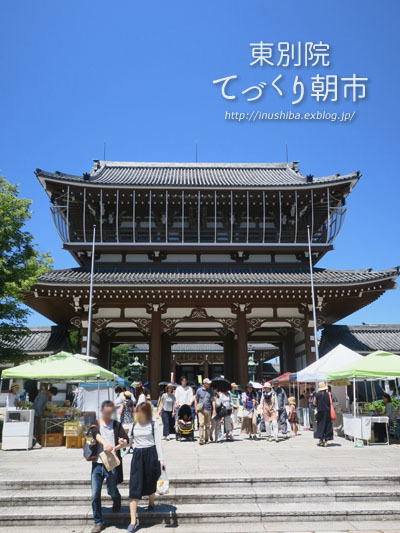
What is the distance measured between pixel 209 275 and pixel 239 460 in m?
12.4

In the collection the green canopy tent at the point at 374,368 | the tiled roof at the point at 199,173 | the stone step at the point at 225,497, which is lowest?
the stone step at the point at 225,497

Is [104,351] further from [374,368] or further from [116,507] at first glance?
[116,507]

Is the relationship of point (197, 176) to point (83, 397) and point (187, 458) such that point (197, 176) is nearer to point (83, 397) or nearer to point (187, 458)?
point (83, 397)

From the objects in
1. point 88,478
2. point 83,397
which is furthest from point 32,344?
point 88,478

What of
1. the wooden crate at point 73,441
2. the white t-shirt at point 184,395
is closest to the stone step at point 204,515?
the wooden crate at point 73,441

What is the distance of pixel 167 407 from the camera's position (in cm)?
1438

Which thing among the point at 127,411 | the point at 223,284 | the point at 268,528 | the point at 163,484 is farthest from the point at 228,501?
the point at 223,284

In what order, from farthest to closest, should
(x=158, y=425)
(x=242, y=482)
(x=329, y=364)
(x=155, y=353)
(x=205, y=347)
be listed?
(x=205, y=347), (x=155, y=353), (x=329, y=364), (x=242, y=482), (x=158, y=425)

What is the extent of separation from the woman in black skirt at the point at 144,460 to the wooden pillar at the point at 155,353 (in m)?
13.9

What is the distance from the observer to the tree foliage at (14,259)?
15359 millimetres

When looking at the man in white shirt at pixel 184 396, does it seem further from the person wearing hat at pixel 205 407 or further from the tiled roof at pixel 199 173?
the tiled roof at pixel 199 173

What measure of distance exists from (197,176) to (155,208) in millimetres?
6123

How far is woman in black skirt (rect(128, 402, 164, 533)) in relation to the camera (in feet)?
21.4

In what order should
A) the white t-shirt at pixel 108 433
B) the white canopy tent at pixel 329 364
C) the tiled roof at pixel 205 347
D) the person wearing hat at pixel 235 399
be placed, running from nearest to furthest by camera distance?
the white t-shirt at pixel 108 433
the white canopy tent at pixel 329 364
the person wearing hat at pixel 235 399
the tiled roof at pixel 205 347
